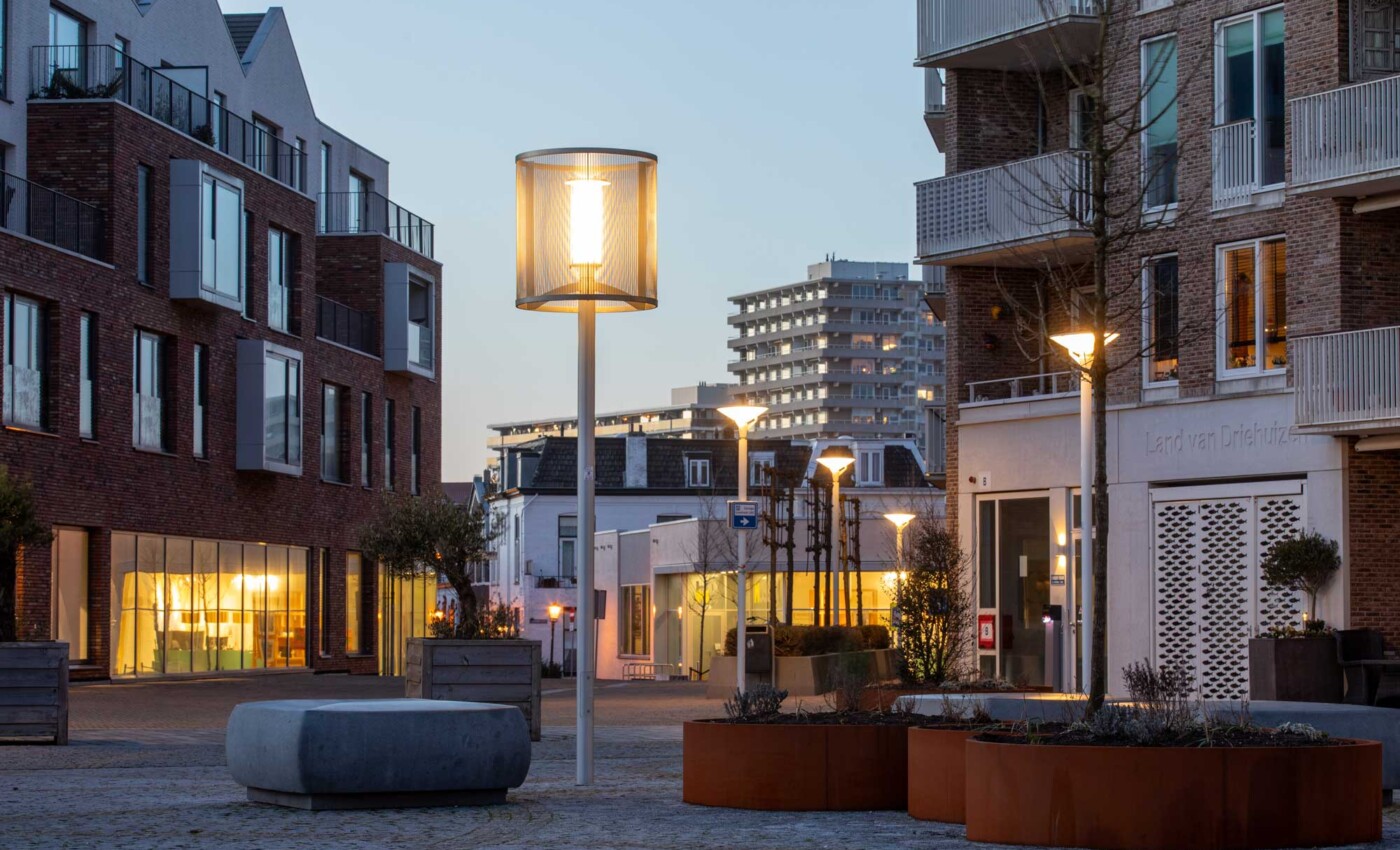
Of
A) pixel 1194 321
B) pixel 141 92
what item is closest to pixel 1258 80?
pixel 1194 321

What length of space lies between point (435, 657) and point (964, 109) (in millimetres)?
16401

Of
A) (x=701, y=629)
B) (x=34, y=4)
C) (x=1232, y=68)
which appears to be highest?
(x=34, y=4)

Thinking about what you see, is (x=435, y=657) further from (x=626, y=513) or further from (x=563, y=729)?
(x=626, y=513)

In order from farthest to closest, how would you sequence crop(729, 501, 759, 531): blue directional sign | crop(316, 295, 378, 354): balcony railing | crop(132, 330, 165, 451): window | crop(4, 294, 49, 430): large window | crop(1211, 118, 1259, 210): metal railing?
crop(316, 295, 378, 354): balcony railing < crop(132, 330, 165, 451): window < crop(4, 294, 49, 430): large window < crop(729, 501, 759, 531): blue directional sign < crop(1211, 118, 1259, 210): metal railing

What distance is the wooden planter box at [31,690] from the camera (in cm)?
2059

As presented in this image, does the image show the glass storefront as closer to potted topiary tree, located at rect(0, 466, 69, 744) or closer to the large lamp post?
potted topiary tree, located at rect(0, 466, 69, 744)

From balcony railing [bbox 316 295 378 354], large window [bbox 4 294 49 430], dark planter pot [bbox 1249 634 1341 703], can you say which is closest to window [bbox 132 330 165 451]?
large window [bbox 4 294 49 430]

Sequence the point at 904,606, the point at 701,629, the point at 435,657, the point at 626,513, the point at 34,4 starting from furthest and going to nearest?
1. the point at 626,513
2. the point at 701,629
3. the point at 34,4
4. the point at 904,606
5. the point at 435,657

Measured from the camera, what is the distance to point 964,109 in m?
33.9

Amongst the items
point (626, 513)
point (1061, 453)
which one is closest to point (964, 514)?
point (1061, 453)

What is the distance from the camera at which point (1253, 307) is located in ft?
94.6

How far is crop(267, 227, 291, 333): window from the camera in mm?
47844

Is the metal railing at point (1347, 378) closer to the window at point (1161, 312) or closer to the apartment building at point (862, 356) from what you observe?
the window at point (1161, 312)

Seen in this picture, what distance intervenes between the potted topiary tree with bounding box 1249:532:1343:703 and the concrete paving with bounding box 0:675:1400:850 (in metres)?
8.04
